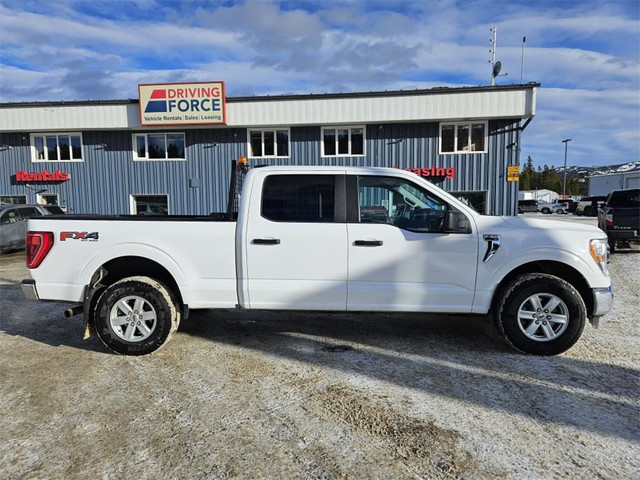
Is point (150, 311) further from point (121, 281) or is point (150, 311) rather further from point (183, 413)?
point (183, 413)

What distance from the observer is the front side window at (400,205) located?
4332 mm

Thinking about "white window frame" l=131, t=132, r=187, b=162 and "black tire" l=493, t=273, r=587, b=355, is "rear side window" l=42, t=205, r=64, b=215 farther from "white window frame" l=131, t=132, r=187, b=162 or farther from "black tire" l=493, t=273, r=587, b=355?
"black tire" l=493, t=273, r=587, b=355

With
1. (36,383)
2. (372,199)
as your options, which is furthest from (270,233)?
(36,383)

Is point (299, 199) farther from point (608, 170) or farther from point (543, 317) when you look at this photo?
point (608, 170)

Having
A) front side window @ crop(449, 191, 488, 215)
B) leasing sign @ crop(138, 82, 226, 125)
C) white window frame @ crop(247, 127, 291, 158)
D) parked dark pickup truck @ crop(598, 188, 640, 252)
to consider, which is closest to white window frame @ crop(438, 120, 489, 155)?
front side window @ crop(449, 191, 488, 215)

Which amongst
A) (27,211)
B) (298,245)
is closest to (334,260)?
(298,245)

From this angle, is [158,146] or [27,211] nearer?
[27,211]

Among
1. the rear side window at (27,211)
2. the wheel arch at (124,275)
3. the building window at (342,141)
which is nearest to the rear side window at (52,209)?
the rear side window at (27,211)

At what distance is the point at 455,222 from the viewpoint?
4.10 m

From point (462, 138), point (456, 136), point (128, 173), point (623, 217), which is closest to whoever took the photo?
point (623, 217)

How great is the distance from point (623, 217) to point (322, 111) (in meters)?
10.6

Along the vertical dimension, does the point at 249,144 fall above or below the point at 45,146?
below

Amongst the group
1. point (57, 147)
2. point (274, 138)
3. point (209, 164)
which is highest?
point (274, 138)

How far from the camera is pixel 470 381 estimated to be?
3.78m
